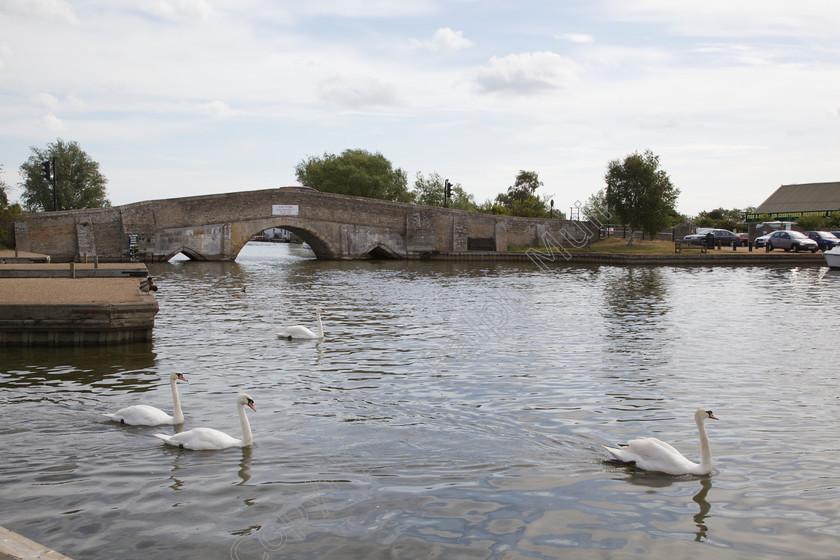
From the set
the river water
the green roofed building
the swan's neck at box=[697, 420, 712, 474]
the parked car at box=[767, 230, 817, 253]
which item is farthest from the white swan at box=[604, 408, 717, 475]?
the green roofed building

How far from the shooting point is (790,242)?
50688 millimetres

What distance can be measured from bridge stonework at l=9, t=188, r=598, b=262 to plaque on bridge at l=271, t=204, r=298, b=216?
2.7 inches

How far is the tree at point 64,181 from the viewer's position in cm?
5778

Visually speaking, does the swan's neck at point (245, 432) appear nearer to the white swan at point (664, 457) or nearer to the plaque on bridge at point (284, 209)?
the white swan at point (664, 457)

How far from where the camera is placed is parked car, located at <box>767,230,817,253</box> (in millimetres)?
50406

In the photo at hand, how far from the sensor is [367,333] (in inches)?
671

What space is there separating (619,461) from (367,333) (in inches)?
391

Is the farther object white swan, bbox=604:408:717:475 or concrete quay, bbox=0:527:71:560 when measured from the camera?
white swan, bbox=604:408:717:475

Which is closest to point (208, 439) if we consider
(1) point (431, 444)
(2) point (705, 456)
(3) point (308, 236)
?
(1) point (431, 444)

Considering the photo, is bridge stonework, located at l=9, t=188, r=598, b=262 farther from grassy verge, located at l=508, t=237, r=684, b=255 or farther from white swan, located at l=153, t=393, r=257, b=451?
white swan, located at l=153, t=393, r=257, b=451

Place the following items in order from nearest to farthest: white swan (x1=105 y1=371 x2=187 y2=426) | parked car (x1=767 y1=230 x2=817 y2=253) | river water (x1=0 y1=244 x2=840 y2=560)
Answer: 1. river water (x1=0 y1=244 x2=840 y2=560)
2. white swan (x1=105 y1=371 x2=187 y2=426)
3. parked car (x1=767 y1=230 x2=817 y2=253)

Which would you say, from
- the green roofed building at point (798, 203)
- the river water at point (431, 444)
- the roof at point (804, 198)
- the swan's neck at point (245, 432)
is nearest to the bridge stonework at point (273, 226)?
the river water at point (431, 444)

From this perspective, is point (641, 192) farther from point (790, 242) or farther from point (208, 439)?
point (208, 439)

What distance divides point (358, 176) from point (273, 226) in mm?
25017
